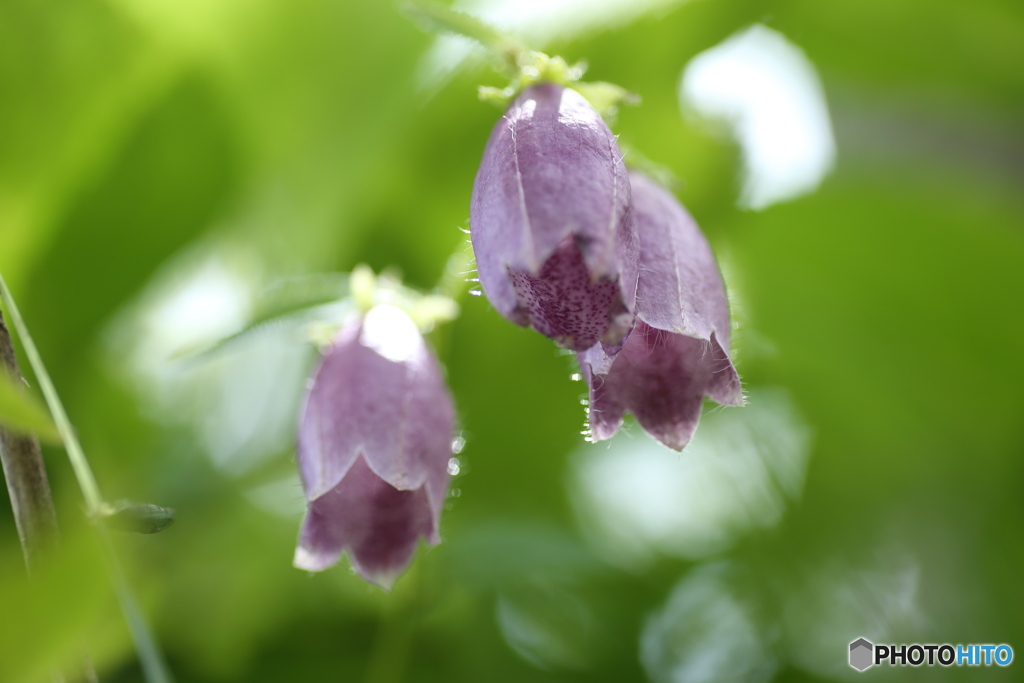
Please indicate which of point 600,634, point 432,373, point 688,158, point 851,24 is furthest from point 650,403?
point 851,24

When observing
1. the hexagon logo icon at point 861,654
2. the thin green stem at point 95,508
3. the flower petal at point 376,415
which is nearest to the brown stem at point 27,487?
the thin green stem at point 95,508

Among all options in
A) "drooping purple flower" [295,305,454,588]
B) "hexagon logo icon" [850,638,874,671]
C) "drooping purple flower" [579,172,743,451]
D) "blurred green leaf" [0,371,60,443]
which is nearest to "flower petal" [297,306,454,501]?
"drooping purple flower" [295,305,454,588]

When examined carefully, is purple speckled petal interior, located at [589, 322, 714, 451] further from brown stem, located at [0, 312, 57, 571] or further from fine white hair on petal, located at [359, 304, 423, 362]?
brown stem, located at [0, 312, 57, 571]

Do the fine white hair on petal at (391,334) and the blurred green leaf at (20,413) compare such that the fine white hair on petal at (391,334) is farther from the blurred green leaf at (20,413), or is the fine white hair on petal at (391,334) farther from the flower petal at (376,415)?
the blurred green leaf at (20,413)

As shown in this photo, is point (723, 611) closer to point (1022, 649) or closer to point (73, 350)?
point (1022, 649)

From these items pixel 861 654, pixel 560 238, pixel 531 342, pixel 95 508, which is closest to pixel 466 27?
pixel 560 238
